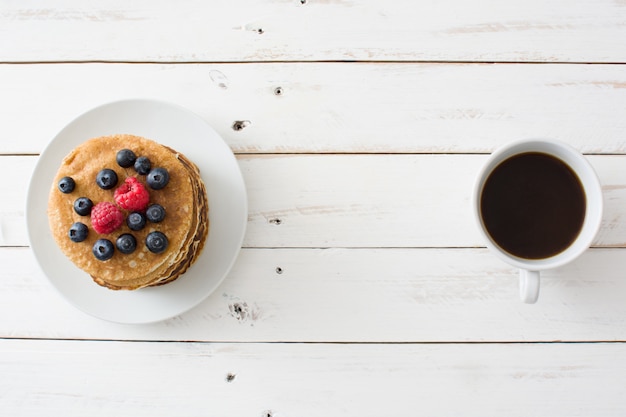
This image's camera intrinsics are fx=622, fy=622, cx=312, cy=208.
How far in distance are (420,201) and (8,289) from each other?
0.85m

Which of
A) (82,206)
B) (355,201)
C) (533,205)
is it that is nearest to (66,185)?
(82,206)

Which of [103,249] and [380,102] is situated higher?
[380,102]

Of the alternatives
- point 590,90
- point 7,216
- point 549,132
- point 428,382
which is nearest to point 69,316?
point 7,216

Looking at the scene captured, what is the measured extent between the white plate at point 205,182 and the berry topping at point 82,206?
0.18 meters

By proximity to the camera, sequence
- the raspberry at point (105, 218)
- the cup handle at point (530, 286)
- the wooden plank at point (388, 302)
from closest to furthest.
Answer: the raspberry at point (105, 218)
the cup handle at point (530, 286)
the wooden plank at point (388, 302)

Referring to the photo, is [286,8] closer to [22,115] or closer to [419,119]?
[419,119]

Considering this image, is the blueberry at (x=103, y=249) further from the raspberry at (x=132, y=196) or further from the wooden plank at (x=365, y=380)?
the wooden plank at (x=365, y=380)

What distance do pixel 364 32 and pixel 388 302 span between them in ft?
1.81

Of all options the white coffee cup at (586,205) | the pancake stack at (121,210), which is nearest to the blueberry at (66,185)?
the pancake stack at (121,210)

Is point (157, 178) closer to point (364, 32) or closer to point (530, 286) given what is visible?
point (364, 32)

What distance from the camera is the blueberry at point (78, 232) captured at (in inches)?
40.9

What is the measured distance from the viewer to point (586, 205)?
1.13 meters

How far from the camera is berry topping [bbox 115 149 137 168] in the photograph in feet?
3.46

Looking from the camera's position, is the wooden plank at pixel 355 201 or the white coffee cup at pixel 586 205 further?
the wooden plank at pixel 355 201
